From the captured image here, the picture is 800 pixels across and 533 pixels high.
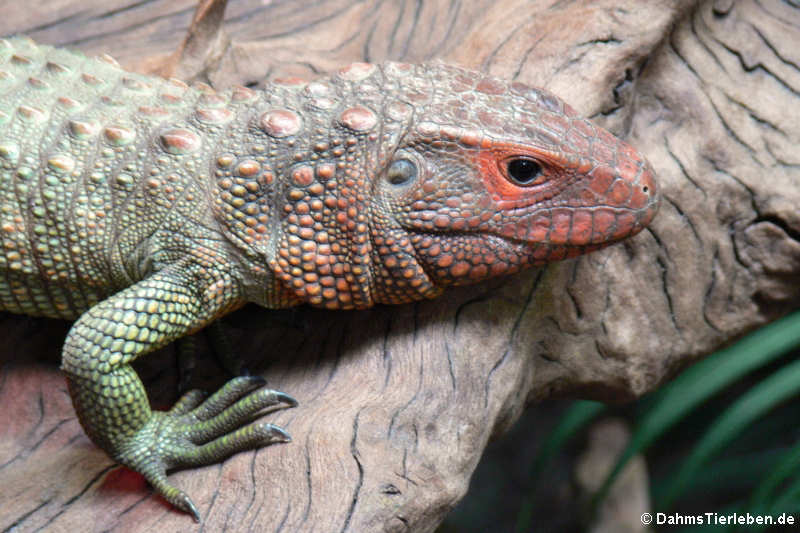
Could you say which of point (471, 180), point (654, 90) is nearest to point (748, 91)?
point (654, 90)

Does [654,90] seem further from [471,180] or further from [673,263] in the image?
[471,180]

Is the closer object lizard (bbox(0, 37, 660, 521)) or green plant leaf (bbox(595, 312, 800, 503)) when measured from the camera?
lizard (bbox(0, 37, 660, 521))

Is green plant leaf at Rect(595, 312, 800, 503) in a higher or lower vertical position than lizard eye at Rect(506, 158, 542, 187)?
lower

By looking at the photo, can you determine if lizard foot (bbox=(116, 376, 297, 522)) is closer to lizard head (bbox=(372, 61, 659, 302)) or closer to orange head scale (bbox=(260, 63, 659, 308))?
orange head scale (bbox=(260, 63, 659, 308))

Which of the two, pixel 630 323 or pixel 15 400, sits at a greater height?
pixel 630 323

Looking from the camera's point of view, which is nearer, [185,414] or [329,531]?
[329,531]

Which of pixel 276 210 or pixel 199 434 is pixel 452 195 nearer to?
pixel 276 210

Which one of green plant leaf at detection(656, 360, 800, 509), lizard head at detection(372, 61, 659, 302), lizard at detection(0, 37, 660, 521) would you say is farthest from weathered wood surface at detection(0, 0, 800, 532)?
green plant leaf at detection(656, 360, 800, 509)
